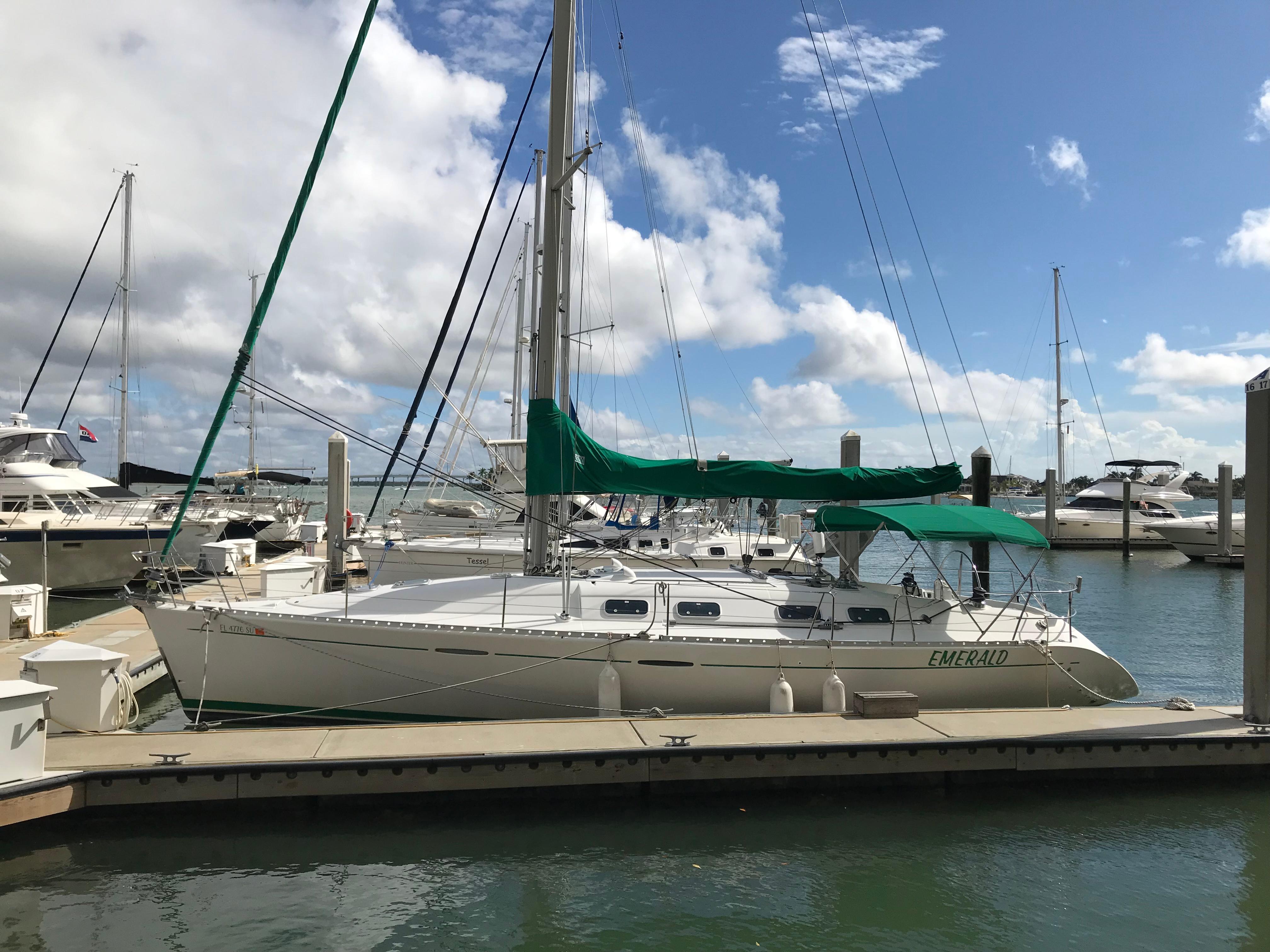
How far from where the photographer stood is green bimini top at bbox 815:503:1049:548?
416 inches

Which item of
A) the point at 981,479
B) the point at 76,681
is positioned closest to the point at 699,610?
the point at 76,681

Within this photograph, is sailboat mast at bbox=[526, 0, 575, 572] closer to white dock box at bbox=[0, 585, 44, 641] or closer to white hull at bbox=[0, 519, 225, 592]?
white dock box at bbox=[0, 585, 44, 641]

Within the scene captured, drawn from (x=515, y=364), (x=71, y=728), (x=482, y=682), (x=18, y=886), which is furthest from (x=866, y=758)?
(x=515, y=364)

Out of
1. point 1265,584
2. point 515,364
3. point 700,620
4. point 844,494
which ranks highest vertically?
point 515,364

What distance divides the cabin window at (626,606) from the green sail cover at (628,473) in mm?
1529

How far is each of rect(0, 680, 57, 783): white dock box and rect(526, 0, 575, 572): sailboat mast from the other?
6.31m

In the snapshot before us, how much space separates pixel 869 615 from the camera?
1134cm

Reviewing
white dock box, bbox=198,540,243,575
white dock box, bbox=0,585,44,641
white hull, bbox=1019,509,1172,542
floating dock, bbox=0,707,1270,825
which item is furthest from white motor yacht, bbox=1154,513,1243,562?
white dock box, bbox=0,585,44,641

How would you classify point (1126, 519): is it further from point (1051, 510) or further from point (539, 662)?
point (539, 662)

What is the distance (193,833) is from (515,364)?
21.6m

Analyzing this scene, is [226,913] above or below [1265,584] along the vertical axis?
below

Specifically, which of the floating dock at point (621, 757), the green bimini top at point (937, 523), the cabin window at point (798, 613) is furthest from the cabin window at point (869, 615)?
the floating dock at point (621, 757)

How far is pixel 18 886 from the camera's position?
23.0 feet

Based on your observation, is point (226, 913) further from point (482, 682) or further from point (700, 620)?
point (700, 620)
